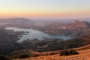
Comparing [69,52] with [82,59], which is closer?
[82,59]

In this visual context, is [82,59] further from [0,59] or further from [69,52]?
[0,59]

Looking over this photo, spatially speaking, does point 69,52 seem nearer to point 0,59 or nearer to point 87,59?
point 87,59

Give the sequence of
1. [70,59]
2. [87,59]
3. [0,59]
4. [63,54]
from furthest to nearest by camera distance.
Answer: [63,54] < [0,59] < [70,59] < [87,59]

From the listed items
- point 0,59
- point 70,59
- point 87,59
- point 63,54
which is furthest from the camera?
point 63,54

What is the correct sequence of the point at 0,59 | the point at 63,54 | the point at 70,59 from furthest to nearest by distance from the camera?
the point at 63,54 → the point at 0,59 → the point at 70,59

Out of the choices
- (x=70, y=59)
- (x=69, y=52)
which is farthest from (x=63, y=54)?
(x=70, y=59)

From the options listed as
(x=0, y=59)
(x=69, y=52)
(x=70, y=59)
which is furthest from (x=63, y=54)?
(x=0, y=59)

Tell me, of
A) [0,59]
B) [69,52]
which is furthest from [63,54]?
[0,59]

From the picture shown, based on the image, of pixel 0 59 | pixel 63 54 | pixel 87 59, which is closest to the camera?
pixel 87 59

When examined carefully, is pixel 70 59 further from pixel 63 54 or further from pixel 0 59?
pixel 0 59
